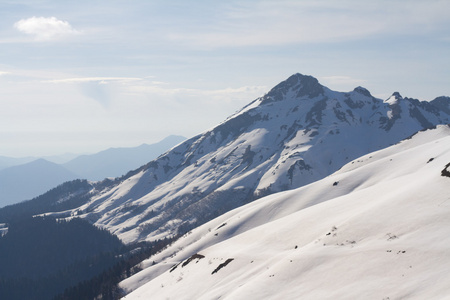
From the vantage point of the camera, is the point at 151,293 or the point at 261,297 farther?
the point at 151,293

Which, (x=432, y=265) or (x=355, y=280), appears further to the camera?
(x=355, y=280)

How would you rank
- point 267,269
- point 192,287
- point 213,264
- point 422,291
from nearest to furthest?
point 422,291 < point 267,269 < point 192,287 < point 213,264

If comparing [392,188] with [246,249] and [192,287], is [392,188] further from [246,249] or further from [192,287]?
[192,287]

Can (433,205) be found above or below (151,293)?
above

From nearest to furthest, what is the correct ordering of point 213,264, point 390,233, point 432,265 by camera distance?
point 432,265 → point 390,233 → point 213,264

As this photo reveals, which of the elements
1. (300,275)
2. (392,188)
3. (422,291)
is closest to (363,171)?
(392,188)

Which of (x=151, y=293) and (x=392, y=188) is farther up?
(x=392, y=188)

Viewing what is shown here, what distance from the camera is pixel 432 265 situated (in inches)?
1570

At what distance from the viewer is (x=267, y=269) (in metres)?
57.7

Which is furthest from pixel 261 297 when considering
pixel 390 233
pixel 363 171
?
pixel 363 171

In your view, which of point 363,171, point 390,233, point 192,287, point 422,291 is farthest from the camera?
point 363,171

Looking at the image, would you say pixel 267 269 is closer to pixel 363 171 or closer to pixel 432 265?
pixel 432 265

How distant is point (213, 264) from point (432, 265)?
42.1 metres

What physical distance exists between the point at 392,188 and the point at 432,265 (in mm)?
39068
